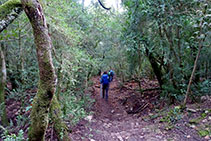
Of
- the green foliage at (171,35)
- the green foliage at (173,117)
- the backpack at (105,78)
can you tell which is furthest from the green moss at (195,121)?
the backpack at (105,78)

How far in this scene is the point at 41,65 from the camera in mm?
2203

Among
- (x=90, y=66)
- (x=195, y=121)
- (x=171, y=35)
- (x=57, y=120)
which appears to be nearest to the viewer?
(x=57, y=120)

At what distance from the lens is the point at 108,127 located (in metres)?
5.83

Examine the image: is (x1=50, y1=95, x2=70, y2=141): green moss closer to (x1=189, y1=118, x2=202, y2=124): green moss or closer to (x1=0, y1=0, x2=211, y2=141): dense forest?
(x1=0, y1=0, x2=211, y2=141): dense forest

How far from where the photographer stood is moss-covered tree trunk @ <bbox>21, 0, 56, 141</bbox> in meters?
2.14

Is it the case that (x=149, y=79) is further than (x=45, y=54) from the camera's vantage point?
Yes

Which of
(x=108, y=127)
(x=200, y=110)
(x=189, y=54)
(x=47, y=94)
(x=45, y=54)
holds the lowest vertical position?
(x=108, y=127)

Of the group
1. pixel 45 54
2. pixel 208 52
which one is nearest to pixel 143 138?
pixel 45 54

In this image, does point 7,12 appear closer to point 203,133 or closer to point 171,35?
point 203,133

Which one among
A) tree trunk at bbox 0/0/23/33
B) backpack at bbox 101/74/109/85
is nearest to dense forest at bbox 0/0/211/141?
tree trunk at bbox 0/0/23/33

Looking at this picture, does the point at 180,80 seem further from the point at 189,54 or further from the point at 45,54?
the point at 45,54

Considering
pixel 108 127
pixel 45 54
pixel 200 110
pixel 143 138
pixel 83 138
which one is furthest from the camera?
pixel 108 127

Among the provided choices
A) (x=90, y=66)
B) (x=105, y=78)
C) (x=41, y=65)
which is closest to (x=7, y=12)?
(x=41, y=65)

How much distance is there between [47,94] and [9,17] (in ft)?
5.28
